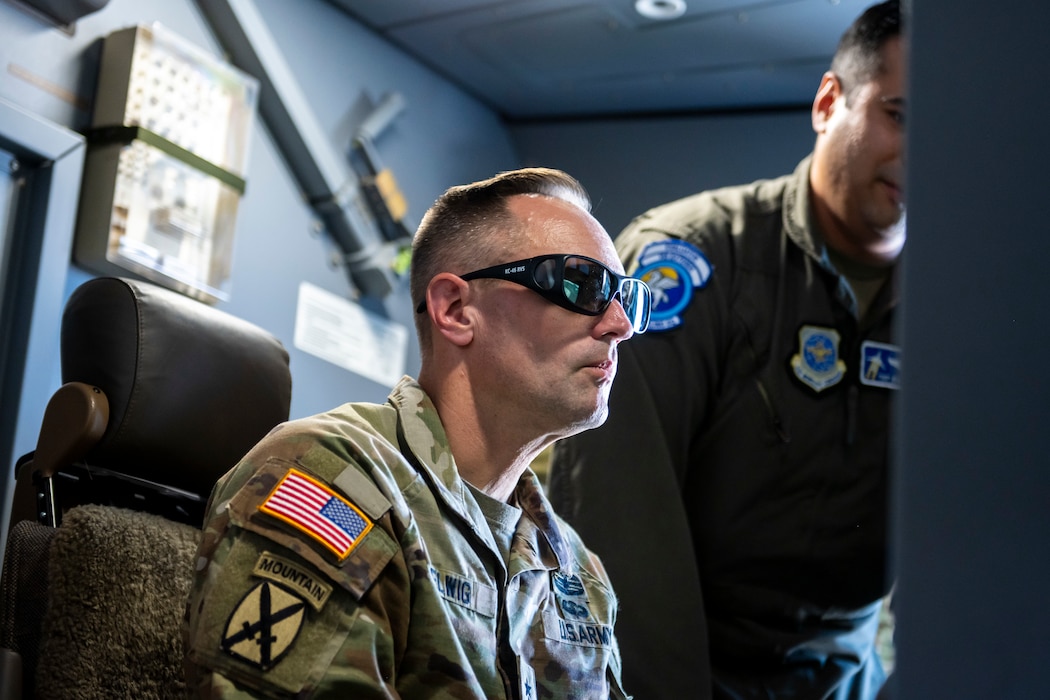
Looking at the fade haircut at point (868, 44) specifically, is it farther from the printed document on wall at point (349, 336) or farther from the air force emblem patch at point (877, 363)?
the printed document on wall at point (349, 336)

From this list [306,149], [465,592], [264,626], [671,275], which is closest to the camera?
[264,626]

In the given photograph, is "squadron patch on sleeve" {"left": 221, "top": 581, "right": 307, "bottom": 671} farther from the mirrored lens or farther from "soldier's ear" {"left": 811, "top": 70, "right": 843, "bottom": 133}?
"soldier's ear" {"left": 811, "top": 70, "right": 843, "bottom": 133}

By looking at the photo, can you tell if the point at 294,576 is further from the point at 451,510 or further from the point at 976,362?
the point at 976,362

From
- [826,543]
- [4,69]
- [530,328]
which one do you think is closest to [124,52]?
[4,69]

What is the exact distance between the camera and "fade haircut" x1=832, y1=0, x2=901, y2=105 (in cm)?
196

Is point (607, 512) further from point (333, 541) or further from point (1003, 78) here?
point (1003, 78)

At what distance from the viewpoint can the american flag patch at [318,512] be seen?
113 centimetres

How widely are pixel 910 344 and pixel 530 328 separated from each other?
44.5 inches

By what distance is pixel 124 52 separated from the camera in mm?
2771

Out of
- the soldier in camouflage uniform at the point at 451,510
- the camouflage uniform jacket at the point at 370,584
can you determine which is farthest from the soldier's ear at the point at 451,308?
the camouflage uniform jacket at the point at 370,584

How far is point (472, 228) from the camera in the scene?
1601 mm

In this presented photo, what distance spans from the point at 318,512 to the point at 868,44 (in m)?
1.32

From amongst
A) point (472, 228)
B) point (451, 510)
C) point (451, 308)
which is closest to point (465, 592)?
point (451, 510)

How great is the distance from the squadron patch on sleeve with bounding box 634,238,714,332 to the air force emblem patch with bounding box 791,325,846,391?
20 centimetres
